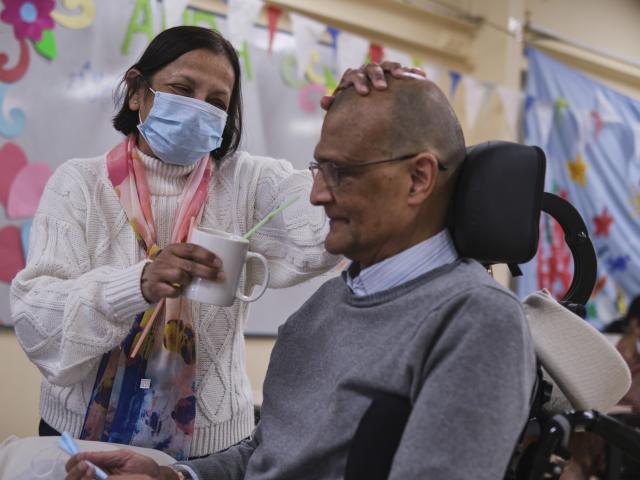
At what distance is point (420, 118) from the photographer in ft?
3.77

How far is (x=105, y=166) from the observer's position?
5.29 feet

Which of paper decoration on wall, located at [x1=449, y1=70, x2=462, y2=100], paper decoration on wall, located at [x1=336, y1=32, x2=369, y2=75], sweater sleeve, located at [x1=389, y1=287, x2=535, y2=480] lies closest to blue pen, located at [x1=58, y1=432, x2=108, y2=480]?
sweater sleeve, located at [x1=389, y1=287, x2=535, y2=480]

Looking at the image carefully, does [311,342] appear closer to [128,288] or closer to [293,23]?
[128,288]

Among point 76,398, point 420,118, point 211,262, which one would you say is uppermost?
point 420,118

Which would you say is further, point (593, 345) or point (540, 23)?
point (540, 23)

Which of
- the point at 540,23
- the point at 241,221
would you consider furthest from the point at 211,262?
the point at 540,23

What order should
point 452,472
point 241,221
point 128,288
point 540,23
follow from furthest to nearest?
point 540,23 → point 241,221 → point 128,288 → point 452,472

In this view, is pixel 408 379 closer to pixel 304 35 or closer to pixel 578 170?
pixel 304 35

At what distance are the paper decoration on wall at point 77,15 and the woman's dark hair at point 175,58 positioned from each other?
4.62 feet

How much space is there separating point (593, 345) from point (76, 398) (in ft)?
3.16

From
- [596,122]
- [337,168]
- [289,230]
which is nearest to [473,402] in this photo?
[337,168]

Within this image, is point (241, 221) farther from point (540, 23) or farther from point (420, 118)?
point (540, 23)

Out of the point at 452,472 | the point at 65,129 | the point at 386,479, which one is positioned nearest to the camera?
the point at 452,472

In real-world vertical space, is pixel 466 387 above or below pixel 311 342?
above
